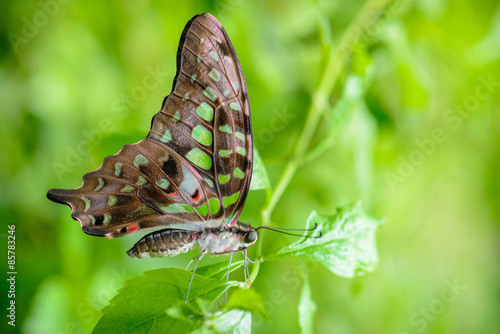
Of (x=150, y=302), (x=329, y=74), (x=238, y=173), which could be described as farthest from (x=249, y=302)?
(x=329, y=74)

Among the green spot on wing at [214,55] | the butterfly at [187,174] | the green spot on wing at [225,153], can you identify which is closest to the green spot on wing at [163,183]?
the butterfly at [187,174]

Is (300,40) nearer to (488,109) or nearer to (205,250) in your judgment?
(488,109)

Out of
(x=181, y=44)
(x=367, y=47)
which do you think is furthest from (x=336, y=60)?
(x=181, y=44)

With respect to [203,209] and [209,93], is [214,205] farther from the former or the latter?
[209,93]

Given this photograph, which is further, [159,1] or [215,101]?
[159,1]

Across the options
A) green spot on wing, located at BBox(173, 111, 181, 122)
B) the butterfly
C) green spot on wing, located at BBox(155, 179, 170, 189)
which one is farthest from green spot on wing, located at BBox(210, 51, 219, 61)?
green spot on wing, located at BBox(155, 179, 170, 189)

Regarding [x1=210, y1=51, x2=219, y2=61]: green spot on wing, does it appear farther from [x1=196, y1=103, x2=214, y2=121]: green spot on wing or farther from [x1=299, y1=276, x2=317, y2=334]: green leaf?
[x1=299, y1=276, x2=317, y2=334]: green leaf
